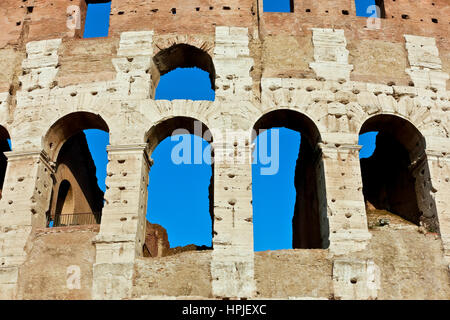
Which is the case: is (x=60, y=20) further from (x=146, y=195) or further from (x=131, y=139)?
(x=146, y=195)

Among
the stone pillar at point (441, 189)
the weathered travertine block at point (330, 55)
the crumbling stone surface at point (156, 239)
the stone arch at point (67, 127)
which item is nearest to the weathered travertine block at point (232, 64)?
the weathered travertine block at point (330, 55)

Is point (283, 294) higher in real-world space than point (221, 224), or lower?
lower

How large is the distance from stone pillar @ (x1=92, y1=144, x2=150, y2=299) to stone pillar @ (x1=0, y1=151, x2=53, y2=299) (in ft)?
4.27

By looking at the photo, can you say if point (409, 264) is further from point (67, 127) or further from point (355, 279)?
point (67, 127)

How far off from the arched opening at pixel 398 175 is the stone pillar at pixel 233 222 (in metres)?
2.44

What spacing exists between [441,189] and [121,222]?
5598 millimetres

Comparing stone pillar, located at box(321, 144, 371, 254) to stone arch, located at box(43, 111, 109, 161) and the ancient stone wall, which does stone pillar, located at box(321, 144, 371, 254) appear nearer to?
the ancient stone wall

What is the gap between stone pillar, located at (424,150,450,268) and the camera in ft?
32.1

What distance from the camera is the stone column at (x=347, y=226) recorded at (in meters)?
9.14

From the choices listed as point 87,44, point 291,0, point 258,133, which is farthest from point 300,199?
point 87,44

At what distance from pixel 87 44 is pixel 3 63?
1766mm

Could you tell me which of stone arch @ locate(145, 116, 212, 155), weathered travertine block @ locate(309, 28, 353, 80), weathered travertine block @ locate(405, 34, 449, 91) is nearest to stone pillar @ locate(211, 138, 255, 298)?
stone arch @ locate(145, 116, 212, 155)

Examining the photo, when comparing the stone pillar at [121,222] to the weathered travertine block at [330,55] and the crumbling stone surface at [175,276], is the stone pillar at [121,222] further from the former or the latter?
the weathered travertine block at [330,55]

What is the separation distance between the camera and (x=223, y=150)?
33.7 ft
